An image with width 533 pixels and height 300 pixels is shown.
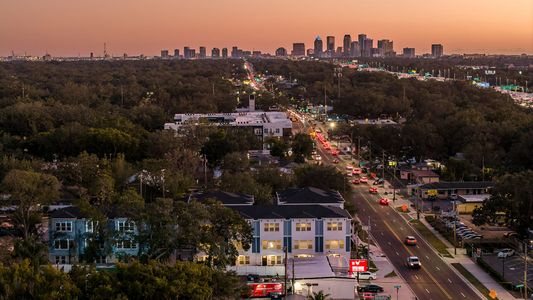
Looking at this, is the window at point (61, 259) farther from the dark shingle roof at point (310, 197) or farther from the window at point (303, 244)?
the dark shingle roof at point (310, 197)

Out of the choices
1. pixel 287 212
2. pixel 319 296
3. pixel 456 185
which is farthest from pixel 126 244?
pixel 456 185

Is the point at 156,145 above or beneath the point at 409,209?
above

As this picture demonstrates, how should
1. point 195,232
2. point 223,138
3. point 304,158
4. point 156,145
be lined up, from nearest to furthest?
point 195,232 < point 156,145 < point 223,138 < point 304,158

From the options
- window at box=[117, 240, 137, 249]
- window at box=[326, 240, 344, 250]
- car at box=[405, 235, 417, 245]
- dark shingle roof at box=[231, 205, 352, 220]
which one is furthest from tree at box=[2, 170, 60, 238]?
car at box=[405, 235, 417, 245]

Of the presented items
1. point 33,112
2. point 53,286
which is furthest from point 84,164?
point 33,112

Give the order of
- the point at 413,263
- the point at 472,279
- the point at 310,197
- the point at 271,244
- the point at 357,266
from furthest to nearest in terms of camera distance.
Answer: the point at 310,197
the point at 271,244
the point at 413,263
the point at 472,279
the point at 357,266

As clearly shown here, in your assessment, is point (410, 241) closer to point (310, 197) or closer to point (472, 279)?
point (310, 197)

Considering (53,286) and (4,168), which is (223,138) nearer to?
(4,168)
